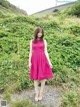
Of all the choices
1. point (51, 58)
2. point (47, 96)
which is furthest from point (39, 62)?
point (51, 58)

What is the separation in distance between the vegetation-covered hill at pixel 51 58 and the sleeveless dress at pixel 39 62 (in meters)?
0.77

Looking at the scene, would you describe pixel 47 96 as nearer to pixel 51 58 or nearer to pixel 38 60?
pixel 38 60

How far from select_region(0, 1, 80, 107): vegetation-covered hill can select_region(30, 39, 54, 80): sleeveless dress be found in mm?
768

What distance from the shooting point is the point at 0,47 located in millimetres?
9328

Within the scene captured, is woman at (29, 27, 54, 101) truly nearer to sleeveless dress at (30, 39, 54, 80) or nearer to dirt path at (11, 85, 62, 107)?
sleeveless dress at (30, 39, 54, 80)

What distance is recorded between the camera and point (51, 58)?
335 inches

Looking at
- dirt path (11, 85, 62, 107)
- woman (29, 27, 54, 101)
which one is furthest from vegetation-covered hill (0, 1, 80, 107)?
woman (29, 27, 54, 101)

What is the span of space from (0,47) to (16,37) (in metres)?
1.07

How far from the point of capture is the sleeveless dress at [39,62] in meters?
6.34

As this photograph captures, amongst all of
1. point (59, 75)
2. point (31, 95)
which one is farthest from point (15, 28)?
point (31, 95)

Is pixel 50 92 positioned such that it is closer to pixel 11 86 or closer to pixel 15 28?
pixel 11 86

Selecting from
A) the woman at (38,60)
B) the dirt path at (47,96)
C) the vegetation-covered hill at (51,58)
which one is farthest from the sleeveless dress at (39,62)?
the vegetation-covered hill at (51,58)

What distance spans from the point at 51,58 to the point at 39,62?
7.10 ft

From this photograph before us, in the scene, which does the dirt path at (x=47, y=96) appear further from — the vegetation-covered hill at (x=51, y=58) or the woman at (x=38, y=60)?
the woman at (x=38, y=60)
